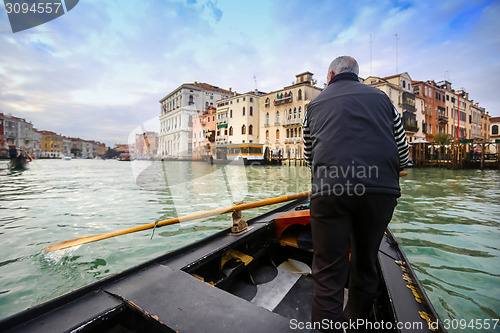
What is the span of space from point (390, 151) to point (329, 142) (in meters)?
0.36

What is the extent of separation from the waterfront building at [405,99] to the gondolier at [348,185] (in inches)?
1293

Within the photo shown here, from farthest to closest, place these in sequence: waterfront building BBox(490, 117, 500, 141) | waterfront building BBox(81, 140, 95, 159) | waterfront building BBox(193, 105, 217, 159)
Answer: waterfront building BBox(81, 140, 95, 159), waterfront building BBox(490, 117, 500, 141), waterfront building BBox(193, 105, 217, 159)

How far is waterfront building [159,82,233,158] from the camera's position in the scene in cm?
5853

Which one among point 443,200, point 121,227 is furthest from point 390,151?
point 443,200

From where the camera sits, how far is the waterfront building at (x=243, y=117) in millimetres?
38250

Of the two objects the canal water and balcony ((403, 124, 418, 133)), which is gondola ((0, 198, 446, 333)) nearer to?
the canal water

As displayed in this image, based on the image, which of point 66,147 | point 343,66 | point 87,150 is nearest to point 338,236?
point 343,66

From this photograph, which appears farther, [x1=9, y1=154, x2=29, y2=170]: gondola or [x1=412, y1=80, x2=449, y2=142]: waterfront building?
[x1=412, y1=80, x2=449, y2=142]: waterfront building

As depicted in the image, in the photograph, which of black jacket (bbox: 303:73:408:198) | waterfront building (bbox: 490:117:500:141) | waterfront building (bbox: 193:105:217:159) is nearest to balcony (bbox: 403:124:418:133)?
waterfront building (bbox: 193:105:217:159)

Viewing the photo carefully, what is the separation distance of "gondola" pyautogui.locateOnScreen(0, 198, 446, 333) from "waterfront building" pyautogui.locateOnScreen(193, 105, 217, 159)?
43.4m

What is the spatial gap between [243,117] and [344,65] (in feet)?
124

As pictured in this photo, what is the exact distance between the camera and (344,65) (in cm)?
165

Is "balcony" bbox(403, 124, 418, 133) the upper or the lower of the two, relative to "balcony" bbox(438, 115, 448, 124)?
lower

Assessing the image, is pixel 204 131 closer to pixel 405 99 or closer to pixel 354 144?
pixel 405 99
